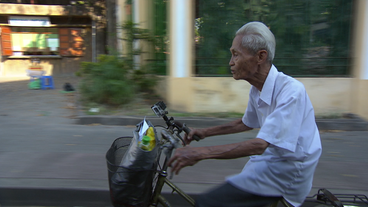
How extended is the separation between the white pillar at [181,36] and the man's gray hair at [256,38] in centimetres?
477

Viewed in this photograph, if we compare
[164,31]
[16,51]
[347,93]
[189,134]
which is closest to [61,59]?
[16,51]

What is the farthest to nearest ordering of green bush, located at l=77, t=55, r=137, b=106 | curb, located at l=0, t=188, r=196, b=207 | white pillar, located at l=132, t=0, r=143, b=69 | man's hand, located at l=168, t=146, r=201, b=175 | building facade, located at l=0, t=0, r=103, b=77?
building facade, located at l=0, t=0, r=103, b=77, white pillar, located at l=132, t=0, r=143, b=69, green bush, located at l=77, t=55, r=137, b=106, curb, located at l=0, t=188, r=196, b=207, man's hand, located at l=168, t=146, r=201, b=175

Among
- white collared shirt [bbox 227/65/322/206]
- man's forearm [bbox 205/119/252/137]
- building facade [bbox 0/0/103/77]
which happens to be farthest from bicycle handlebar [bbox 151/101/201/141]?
building facade [bbox 0/0/103/77]

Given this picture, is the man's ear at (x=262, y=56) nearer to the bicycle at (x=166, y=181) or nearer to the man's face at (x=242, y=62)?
the man's face at (x=242, y=62)

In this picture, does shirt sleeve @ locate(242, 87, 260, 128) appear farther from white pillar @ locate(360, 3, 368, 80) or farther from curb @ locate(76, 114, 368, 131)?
white pillar @ locate(360, 3, 368, 80)

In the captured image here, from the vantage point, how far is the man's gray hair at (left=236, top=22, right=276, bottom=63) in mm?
1627

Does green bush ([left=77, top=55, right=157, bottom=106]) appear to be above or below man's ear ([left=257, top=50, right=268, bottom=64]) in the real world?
below

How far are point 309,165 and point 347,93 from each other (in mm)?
5237

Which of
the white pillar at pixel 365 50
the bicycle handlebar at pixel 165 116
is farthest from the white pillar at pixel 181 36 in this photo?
the bicycle handlebar at pixel 165 116

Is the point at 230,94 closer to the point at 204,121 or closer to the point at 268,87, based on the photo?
the point at 204,121

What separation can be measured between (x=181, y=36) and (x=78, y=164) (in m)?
3.57

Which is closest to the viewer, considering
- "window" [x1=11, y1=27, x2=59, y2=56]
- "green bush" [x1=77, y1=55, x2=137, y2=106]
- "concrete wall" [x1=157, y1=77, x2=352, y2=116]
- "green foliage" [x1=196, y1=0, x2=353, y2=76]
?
Result: "concrete wall" [x1=157, y1=77, x2=352, y2=116]

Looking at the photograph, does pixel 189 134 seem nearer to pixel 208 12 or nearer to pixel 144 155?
pixel 144 155

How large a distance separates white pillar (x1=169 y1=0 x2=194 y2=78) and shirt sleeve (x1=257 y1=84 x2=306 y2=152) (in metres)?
4.92
